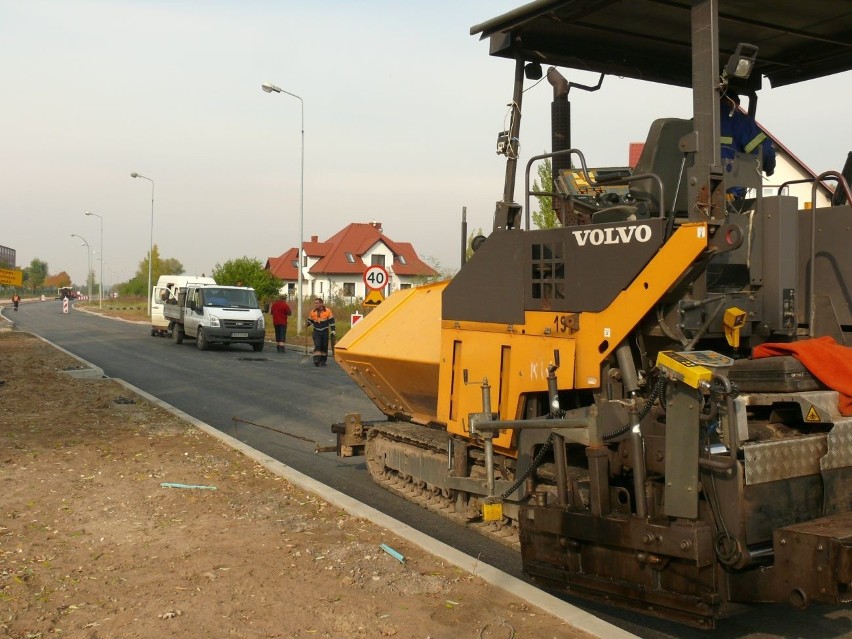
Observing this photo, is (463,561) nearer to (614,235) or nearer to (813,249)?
(614,235)

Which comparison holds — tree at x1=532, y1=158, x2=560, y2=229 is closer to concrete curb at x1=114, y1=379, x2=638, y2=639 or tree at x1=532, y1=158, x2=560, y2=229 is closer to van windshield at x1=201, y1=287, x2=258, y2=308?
concrete curb at x1=114, y1=379, x2=638, y2=639

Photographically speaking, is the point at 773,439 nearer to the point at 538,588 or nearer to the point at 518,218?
the point at 538,588

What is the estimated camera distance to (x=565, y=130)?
567cm

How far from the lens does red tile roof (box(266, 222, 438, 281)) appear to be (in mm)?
78062

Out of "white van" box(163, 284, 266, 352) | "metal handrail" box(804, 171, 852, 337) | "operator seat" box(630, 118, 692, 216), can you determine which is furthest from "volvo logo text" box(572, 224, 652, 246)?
"white van" box(163, 284, 266, 352)

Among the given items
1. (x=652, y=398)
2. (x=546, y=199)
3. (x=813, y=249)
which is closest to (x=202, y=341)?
(x=546, y=199)

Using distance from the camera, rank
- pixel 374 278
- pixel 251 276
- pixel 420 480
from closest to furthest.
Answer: pixel 420 480 < pixel 374 278 < pixel 251 276

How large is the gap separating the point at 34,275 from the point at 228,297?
125689 mm

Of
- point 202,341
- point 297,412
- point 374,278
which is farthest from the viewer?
point 202,341

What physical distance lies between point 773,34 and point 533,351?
8.26 ft

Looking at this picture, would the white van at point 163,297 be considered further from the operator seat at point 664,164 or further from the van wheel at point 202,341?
the operator seat at point 664,164

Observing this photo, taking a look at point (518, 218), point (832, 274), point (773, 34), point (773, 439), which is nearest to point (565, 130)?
point (518, 218)

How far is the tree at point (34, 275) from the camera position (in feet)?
445

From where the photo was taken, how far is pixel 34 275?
13975cm
